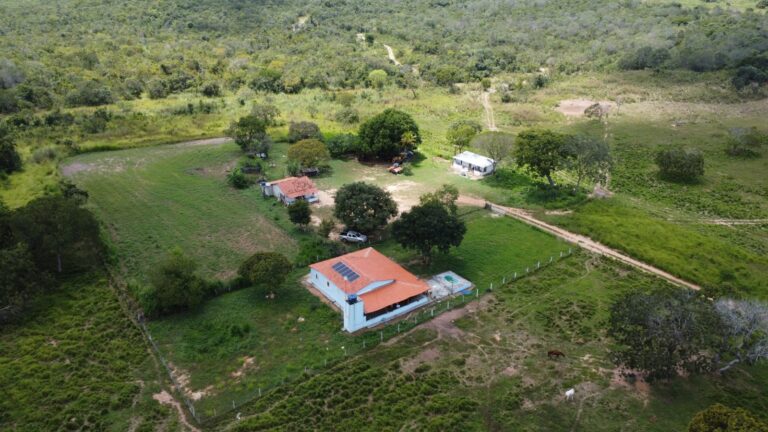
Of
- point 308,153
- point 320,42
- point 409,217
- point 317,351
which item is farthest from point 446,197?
point 320,42

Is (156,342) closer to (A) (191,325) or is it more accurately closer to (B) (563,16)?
(A) (191,325)

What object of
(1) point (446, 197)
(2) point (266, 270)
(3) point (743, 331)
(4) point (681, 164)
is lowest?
(3) point (743, 331)

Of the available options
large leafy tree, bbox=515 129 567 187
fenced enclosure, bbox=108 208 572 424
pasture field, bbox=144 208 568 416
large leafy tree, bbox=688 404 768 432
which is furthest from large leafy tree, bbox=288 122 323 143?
large leafy tree, bbox=688 404 768 432

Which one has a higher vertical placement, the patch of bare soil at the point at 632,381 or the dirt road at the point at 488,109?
the dirt road at the point at 488,109

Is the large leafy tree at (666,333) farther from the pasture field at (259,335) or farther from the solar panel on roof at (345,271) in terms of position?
the solar panel on roof at (345,271)

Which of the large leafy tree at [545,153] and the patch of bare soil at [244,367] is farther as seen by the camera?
the large leafy tree at [545,153]

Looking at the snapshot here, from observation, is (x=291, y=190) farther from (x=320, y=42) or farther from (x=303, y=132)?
(x=320, y=42)

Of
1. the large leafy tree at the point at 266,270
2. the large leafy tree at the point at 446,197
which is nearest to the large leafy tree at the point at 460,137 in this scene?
the large leafy tree at the point at 446,197

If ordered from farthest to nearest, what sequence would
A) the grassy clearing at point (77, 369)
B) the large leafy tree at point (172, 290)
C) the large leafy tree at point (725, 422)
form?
the large leafy tree at point (172, 290), the grassy clearing at point (77, 369), the large leafy tree at point (725, 422)

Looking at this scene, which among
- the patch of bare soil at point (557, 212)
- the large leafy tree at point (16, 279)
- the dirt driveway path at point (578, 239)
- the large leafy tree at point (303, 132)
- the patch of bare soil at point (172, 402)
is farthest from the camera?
the large leafy tree at point (303, 132)
